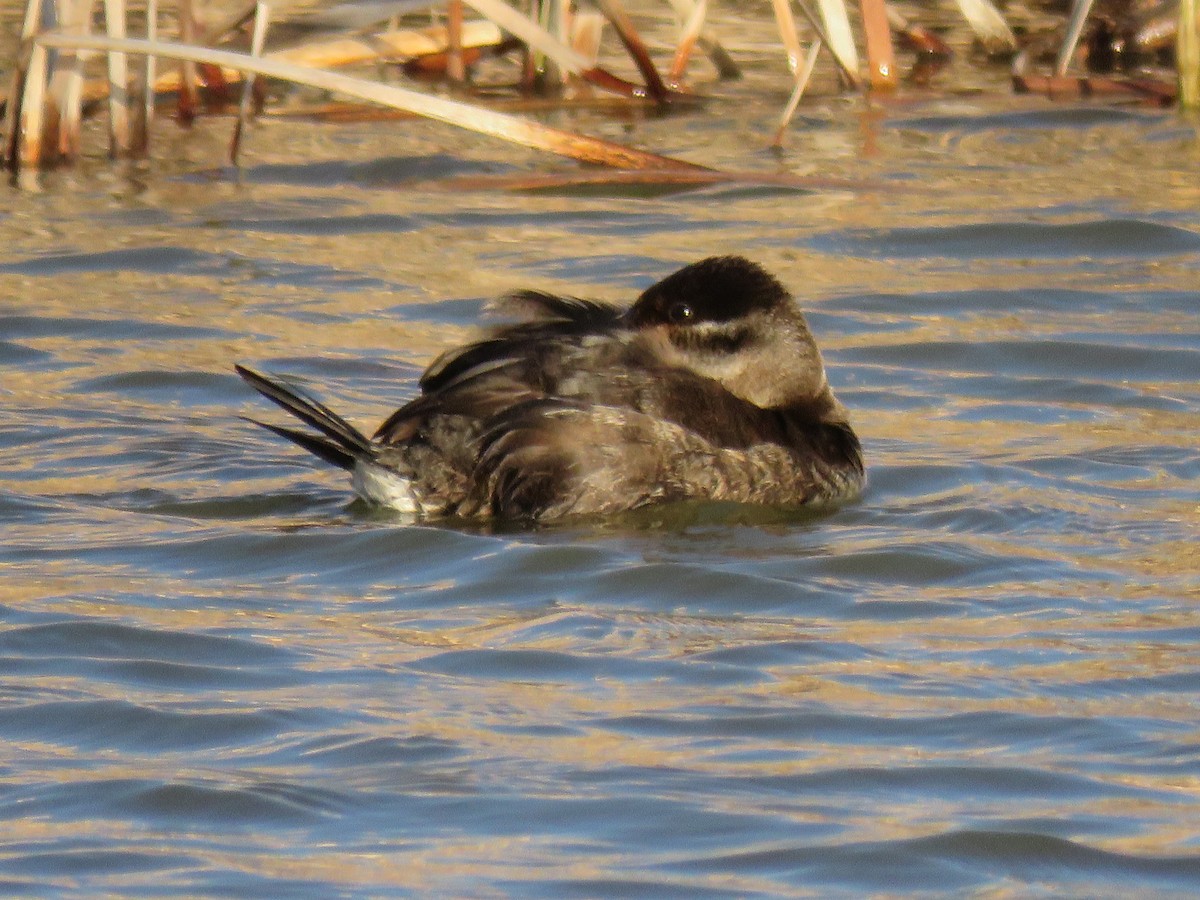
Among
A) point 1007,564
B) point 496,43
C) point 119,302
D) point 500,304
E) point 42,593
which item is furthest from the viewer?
point 496,43

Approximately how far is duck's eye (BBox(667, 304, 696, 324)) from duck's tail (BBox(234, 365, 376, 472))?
94 centimetres

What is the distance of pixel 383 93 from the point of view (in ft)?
24.3

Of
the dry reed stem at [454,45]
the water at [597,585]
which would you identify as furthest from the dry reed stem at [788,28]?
the dry reed stem at [454,45]

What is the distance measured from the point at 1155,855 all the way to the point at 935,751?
0.60 meters

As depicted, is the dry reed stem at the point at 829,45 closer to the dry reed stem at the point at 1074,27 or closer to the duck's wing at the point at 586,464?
the dry reed stem at the point at 1074,27

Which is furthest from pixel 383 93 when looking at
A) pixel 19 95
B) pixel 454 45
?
pixel 454 45

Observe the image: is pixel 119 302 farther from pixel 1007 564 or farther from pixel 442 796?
pixel 442 796

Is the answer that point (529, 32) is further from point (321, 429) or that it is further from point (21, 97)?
point (321, 429)

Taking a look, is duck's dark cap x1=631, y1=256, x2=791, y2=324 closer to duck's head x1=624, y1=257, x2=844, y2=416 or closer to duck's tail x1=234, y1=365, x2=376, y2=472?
duck's head x1=624, y1=257, x2=844, y2=416

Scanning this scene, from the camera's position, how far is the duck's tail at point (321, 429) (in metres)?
5.88

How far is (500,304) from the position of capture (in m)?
6.37

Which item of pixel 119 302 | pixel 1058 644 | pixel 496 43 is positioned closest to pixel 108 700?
pixel 1058 644

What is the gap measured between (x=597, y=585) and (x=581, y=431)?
566 mm

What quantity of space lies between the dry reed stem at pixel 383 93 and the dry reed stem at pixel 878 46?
2810 mm
